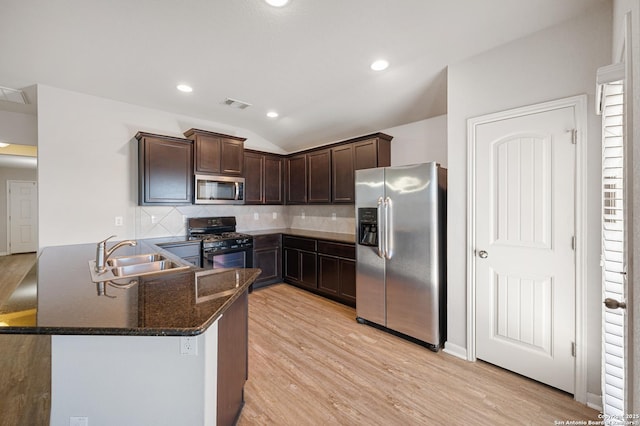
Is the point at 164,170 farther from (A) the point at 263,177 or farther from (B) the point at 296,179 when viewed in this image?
(B) the point at 296,179

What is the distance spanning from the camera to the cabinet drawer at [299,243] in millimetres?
4057

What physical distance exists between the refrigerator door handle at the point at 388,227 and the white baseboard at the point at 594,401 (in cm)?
166

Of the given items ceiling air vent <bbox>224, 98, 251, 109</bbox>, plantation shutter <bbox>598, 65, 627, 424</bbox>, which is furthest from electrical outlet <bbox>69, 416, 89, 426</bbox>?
ceiling air vent <bbox>224, 98, 251, 109</bbox>

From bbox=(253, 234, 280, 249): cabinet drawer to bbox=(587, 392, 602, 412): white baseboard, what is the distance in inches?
148

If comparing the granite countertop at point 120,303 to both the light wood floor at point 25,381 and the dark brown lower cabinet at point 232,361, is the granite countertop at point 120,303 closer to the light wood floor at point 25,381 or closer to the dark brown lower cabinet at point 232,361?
the dark brown lower cabinet at point 232,361

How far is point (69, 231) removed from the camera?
3.08 metres

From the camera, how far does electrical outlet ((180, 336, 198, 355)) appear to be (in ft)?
3.76

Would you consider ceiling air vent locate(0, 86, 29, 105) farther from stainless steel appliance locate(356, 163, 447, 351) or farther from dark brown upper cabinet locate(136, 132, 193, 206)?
stainless steel appliance locate(356, 163, 447, 351)

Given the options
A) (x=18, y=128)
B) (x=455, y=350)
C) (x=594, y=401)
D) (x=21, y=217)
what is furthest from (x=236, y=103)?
(x=21, y=217)

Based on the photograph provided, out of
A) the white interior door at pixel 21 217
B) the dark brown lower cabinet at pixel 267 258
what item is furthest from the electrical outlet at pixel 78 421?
the white interior door at pixel 21 217

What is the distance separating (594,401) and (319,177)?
11.9 feet

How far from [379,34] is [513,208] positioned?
1747 mm

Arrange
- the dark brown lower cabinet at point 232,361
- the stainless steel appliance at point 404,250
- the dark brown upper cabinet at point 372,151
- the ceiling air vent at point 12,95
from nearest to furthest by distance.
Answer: the dark brown lower cabinet at point 232,361
the stainless steel appliance at point 404,250
the ceiling air vent at point 12,95
the dark brown upper cabinet at point 372,151

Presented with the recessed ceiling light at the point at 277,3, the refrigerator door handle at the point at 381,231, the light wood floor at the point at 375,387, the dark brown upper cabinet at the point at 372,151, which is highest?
the recessed ceiling light at the point at 277,3
